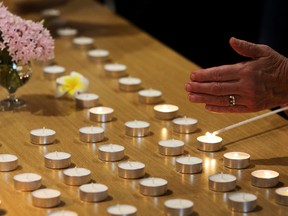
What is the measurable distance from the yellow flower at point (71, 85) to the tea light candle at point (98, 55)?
1.45 feet

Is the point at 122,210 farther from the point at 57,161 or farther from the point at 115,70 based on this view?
the point at 115,70

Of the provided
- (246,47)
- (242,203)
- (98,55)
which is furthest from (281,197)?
(98,55)

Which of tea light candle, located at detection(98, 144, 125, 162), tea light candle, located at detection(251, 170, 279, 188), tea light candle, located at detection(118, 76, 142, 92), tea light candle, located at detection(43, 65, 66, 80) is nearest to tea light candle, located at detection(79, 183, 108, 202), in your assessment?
tea light candle, located at detection(98, 144, 125, 162)

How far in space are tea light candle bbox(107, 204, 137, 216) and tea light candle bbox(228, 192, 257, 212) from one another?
23cm

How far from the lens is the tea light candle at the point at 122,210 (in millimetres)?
2199

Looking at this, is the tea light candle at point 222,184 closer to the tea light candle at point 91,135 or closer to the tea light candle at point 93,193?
the tea light candle at point 93,193

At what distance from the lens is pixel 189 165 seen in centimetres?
251

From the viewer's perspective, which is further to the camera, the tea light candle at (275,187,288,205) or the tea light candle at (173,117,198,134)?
the tea light candle at (173,117,198,134)

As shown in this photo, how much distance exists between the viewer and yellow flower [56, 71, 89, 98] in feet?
10.2

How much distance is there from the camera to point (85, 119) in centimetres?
295

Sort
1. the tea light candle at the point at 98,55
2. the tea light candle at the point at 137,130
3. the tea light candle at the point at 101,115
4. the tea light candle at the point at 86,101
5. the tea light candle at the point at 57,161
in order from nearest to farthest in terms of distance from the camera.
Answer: the tea light candle at the point at 57,161
the tea light candle at the point at 137,130
the tea light candle at the point at 101,115
the tea light candle at the point at 86,101
the tea light candle at the point at 98,55

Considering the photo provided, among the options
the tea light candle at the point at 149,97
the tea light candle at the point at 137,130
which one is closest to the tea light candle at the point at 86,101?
the tea light candle at the point at 149,97

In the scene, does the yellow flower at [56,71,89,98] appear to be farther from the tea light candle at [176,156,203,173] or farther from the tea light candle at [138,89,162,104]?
the tea light candle at [176,156,203,173]

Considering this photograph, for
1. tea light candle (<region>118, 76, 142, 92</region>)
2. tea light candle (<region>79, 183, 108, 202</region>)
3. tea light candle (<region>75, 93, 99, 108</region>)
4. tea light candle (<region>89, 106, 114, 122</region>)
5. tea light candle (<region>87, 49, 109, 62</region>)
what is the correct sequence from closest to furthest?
tea light candle (<region>79, 183, 108, 202</region>) < tea light candle (<region>89, 106, 114, 122</region>) < tea light candle (<region>75, 93, 99, 108</region>) < tea light candle (<region>118, 76, 142, 92</region>) < tea light candle (<region>87, 49, 109, 62</region>)
